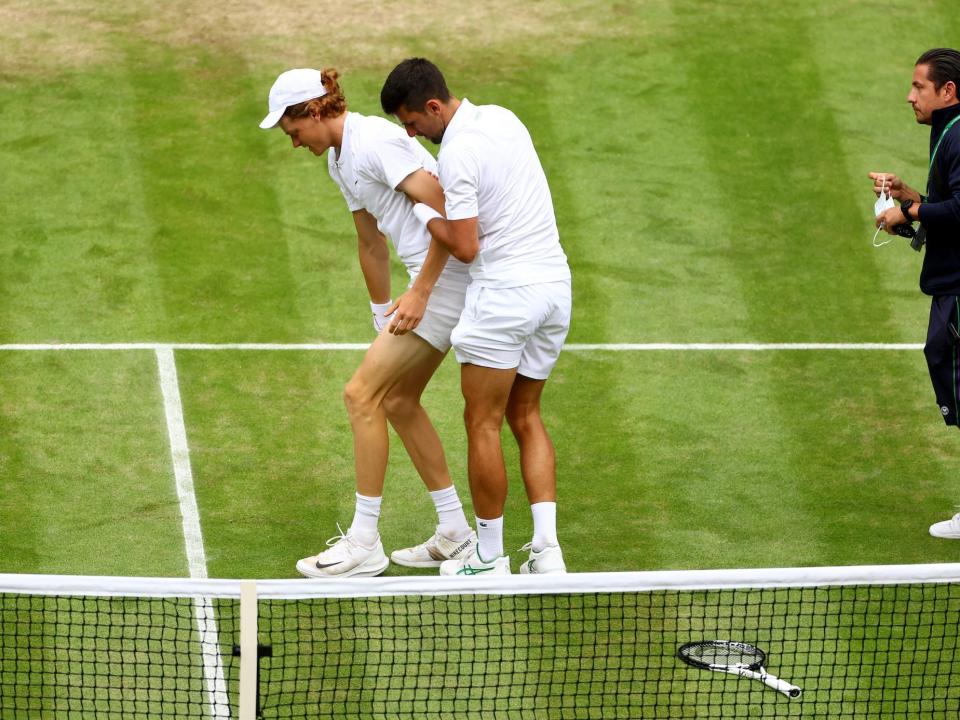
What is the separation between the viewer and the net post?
5.88 metres

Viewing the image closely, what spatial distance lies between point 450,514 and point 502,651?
1.06m

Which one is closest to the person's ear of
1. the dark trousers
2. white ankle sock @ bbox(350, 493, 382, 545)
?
the dark trousers

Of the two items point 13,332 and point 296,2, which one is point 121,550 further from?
point 296,2

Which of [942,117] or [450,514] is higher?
[942,117]

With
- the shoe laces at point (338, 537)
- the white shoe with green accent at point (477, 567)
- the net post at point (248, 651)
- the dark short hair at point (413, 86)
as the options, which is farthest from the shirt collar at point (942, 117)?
the net post at point (248, 651)

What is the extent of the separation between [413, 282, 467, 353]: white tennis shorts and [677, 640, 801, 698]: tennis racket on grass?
75.1 inches

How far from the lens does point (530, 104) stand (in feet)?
42.8

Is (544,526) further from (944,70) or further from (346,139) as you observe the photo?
(944,70)

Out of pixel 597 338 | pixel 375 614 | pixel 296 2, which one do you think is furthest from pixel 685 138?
pixel 375 614

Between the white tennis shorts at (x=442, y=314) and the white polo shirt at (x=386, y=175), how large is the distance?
0.05 meters

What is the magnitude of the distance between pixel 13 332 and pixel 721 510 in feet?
15.9

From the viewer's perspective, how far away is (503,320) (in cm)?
730

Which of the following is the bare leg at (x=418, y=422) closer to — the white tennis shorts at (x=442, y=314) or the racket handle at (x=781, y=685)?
the white tennis shorts at (x=442, y=314)

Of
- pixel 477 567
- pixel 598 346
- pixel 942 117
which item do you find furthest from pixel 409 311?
pixel 598 346
